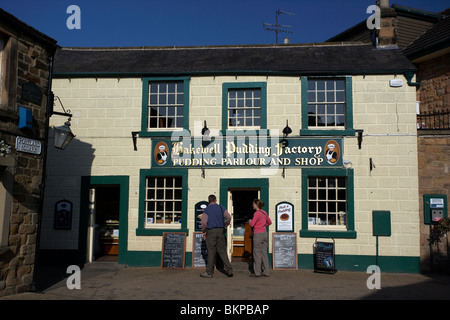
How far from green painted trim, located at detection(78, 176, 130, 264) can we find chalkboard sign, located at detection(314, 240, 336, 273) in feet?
16.6

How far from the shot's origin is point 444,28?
47.9 ft

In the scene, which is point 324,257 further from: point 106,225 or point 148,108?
point 106,225

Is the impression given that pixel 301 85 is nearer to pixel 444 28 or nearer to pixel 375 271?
pixel 375 271

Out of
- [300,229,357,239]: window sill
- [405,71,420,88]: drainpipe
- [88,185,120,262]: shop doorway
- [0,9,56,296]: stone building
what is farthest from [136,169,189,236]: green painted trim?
[405,71,420,88]: drainpipe

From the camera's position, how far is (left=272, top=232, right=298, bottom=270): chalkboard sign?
10.5 metres

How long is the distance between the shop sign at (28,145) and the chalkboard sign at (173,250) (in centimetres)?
412

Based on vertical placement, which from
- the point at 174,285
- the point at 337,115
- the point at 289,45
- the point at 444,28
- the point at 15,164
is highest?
the point at 444,28

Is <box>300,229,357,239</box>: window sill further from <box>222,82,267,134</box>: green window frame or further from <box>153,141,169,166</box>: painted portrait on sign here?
<box>153,141,169,166</box>: painted portrait on sign

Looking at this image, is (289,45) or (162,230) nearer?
(162,230)

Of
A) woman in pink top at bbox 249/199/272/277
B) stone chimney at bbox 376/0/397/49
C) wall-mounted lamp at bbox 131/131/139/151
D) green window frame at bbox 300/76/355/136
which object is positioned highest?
stone chimney at bbox 376/0/397/49

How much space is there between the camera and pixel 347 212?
10.7m

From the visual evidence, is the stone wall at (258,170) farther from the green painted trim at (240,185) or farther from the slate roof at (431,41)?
the slate roof at (431,41)

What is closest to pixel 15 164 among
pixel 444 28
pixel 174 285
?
pixel 174 285

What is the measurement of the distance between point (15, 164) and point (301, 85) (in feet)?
24.0
